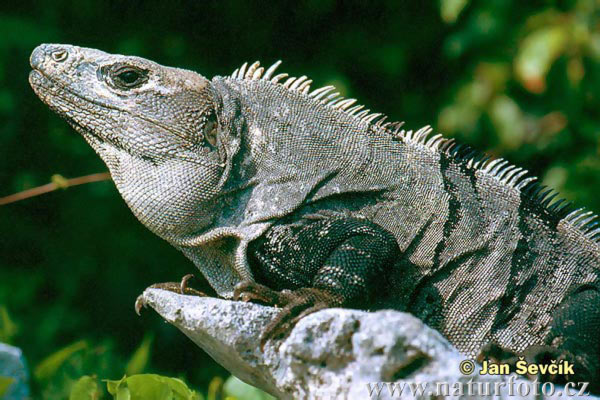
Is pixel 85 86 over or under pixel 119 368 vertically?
over

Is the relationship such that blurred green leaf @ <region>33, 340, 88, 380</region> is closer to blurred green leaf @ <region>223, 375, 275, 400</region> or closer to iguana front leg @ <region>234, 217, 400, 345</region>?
blurred green leaf @ <region>223, 375, 275, 400</region>

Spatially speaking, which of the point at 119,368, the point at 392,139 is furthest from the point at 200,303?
the point at 119,368

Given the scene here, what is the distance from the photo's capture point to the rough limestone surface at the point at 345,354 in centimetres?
192

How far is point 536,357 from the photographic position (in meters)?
2.28

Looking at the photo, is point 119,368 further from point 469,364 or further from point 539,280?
point 469,364

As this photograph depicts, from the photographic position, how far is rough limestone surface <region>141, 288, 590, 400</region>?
1924mm

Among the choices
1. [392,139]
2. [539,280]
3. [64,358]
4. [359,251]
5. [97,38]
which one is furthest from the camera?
[97,38]

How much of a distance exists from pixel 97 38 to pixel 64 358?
231cm

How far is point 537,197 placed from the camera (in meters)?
3.00

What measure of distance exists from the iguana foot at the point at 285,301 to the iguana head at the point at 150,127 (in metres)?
0.47

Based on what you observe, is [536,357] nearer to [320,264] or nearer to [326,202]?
[320,264]

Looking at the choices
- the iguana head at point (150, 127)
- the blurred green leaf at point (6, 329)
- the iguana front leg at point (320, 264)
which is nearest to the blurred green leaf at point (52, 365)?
the blurred green leaf at point (6, 329)

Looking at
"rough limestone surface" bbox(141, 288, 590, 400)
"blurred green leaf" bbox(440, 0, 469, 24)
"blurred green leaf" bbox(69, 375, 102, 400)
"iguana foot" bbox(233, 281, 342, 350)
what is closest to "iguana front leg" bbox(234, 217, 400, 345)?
"iguana foot" bbox(233, 281, 342, 350)

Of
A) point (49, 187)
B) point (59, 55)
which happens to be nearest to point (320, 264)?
point (59, 55)
